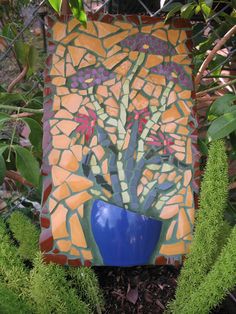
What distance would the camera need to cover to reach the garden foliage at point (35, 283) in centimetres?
64

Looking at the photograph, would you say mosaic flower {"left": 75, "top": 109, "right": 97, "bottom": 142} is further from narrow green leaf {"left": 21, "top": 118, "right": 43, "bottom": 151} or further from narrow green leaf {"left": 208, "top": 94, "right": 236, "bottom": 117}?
narrow green leaf {"left": 208, "top": 94, "right": 236, "bottom": 117}

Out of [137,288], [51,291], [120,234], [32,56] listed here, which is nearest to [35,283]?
[51,291]

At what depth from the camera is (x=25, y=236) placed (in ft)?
2.42

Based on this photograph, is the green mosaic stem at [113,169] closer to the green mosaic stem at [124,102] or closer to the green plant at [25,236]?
the green mosaic stem at [124,102]

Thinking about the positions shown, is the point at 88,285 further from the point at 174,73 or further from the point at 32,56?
the point at 32,56

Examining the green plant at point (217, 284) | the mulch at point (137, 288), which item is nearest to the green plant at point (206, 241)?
the green plant at point (217, 284)

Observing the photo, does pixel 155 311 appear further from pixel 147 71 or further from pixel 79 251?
pixel 147 71

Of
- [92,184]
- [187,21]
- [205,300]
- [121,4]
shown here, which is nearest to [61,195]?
[92,184]

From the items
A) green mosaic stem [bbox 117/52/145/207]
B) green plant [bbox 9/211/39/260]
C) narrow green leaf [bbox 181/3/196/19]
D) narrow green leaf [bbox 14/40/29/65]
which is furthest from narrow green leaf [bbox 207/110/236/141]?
narrow green leaf [bbox 14/40/29/65]

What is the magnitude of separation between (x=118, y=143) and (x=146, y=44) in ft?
0.60

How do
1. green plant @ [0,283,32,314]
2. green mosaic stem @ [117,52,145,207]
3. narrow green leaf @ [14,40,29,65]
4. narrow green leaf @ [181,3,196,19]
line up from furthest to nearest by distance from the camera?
Result: narrow green leaf @ [14,40,29,65] → narrow green leaf @ [181,3,196,19] → green mosaic stem @ [117,52,145,207] → green plant @ [0,283,32,314]

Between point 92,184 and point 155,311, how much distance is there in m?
0.28

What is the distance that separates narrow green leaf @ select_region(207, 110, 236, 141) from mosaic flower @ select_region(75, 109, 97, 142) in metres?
0.19

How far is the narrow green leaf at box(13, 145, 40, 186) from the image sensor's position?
72 cm
